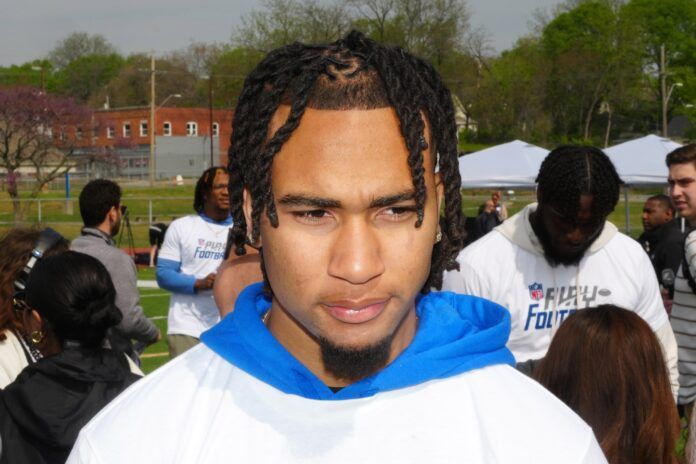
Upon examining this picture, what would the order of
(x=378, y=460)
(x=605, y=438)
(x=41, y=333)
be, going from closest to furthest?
(x=378, y=460)
(x=605, y=438)
(x=41, y=333)

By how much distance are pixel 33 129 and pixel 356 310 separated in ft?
131

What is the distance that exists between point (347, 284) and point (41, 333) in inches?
98.9

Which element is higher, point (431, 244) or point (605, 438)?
point (431, 244)

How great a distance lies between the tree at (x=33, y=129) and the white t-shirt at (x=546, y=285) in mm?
33546

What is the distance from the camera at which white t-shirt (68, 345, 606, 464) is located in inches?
67.8

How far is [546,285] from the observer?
4477mm

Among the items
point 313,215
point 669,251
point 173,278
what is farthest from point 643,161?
point 313,215

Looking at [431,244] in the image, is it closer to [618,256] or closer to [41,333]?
[41,333]

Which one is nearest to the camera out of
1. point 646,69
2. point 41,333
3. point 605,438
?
point 605,438

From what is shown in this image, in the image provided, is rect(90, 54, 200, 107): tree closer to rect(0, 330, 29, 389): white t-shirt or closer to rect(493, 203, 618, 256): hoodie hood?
rect(493, 203, 618, 256): hoodie hood

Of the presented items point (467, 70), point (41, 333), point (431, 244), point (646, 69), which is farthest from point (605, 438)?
point (646, 69)

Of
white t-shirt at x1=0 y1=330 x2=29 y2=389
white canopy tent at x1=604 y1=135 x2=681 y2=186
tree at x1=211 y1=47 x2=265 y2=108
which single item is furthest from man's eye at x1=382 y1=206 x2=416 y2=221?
tree at x1=211 y1=47 x2=265 y2=108

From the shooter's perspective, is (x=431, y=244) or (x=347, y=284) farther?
(x=431, y=244)

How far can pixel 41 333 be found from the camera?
3887mm
